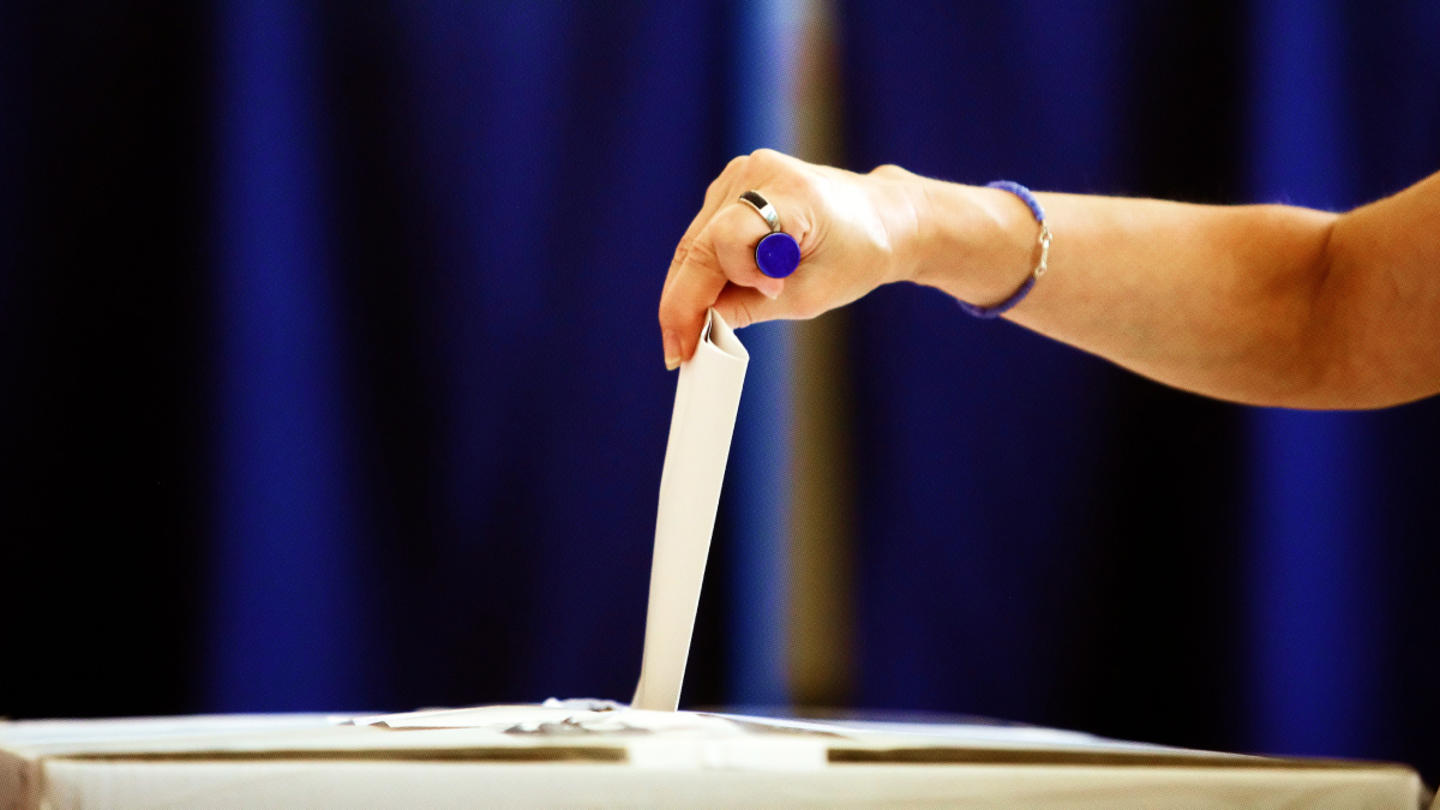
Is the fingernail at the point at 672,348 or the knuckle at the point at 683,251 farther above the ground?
the knuckle at the point at 683,251

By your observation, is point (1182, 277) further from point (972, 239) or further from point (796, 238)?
point (796, 238)

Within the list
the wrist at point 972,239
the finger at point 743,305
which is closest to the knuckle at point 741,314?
the finger at point 743,305

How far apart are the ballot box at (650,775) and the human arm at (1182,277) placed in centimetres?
36

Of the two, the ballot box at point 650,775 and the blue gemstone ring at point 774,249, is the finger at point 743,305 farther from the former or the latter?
the ballot box at point 650,775

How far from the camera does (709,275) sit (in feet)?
2.22

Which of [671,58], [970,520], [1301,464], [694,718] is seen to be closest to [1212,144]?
[1301,464]

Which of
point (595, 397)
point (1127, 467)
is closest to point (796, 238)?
point (595, 397)

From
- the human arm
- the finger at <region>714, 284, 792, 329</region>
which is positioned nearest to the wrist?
the human arm

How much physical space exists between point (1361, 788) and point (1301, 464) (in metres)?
1.02

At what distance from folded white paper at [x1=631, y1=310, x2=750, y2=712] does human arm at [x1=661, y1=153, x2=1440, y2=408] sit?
106 mm

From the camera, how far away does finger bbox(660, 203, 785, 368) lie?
2.13ft

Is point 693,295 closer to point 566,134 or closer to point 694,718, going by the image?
point 694,718

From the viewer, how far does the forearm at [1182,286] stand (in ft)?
2.63

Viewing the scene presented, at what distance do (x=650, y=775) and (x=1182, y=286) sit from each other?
59cm
